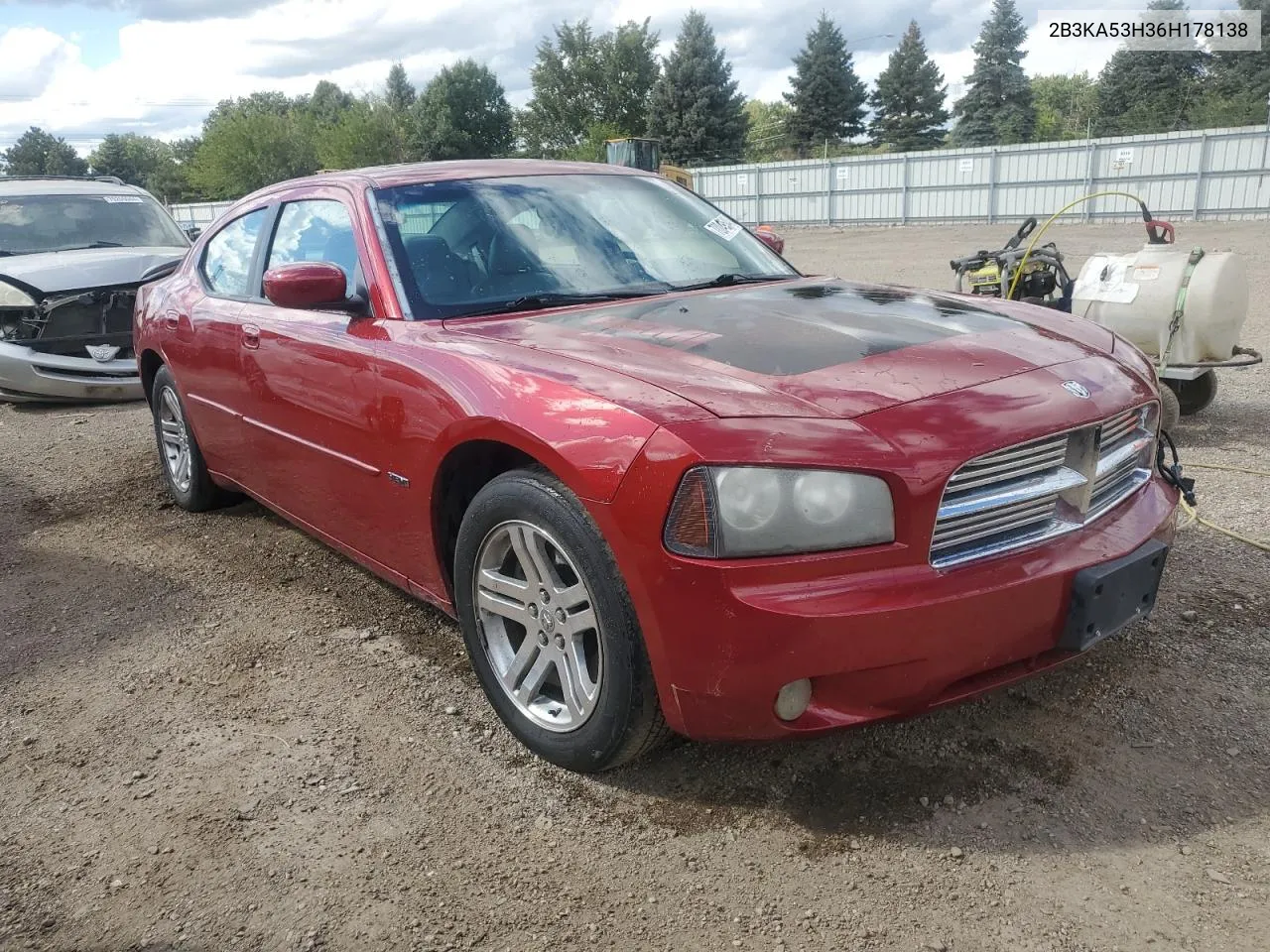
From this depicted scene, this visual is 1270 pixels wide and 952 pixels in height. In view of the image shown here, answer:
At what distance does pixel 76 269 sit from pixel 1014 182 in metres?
25.4

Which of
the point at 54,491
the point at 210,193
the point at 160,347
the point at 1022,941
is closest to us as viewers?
the point at 1022,941

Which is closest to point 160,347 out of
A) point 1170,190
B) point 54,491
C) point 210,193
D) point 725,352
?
point 54,491

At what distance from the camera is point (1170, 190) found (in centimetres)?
2552

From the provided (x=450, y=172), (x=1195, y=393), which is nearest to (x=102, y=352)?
(x=450, y=172)

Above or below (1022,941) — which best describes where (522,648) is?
above

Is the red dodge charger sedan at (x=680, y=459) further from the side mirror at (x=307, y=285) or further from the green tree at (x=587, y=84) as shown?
the green tree at (x=587, y=84)

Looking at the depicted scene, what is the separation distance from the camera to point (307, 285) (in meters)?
3.11

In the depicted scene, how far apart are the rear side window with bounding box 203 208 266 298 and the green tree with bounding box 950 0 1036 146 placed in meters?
61.1

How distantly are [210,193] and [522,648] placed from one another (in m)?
79.1

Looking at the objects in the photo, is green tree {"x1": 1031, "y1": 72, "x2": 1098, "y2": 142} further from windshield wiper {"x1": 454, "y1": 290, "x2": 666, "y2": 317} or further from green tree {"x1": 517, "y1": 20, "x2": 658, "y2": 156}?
windshield wiper {"x1": 454, "y1": 290, "x2": 666, "y2": 317}

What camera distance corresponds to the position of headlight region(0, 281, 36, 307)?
7.88 m

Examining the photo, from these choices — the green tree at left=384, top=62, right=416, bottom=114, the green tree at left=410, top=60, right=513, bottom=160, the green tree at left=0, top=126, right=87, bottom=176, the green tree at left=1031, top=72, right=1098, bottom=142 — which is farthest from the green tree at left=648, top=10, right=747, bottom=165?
the green tree at left=0, top=126, right=87, bottom=176

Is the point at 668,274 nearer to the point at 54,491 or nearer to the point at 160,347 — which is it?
the point at 160,347

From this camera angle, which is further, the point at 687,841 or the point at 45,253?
the point at 45,253
